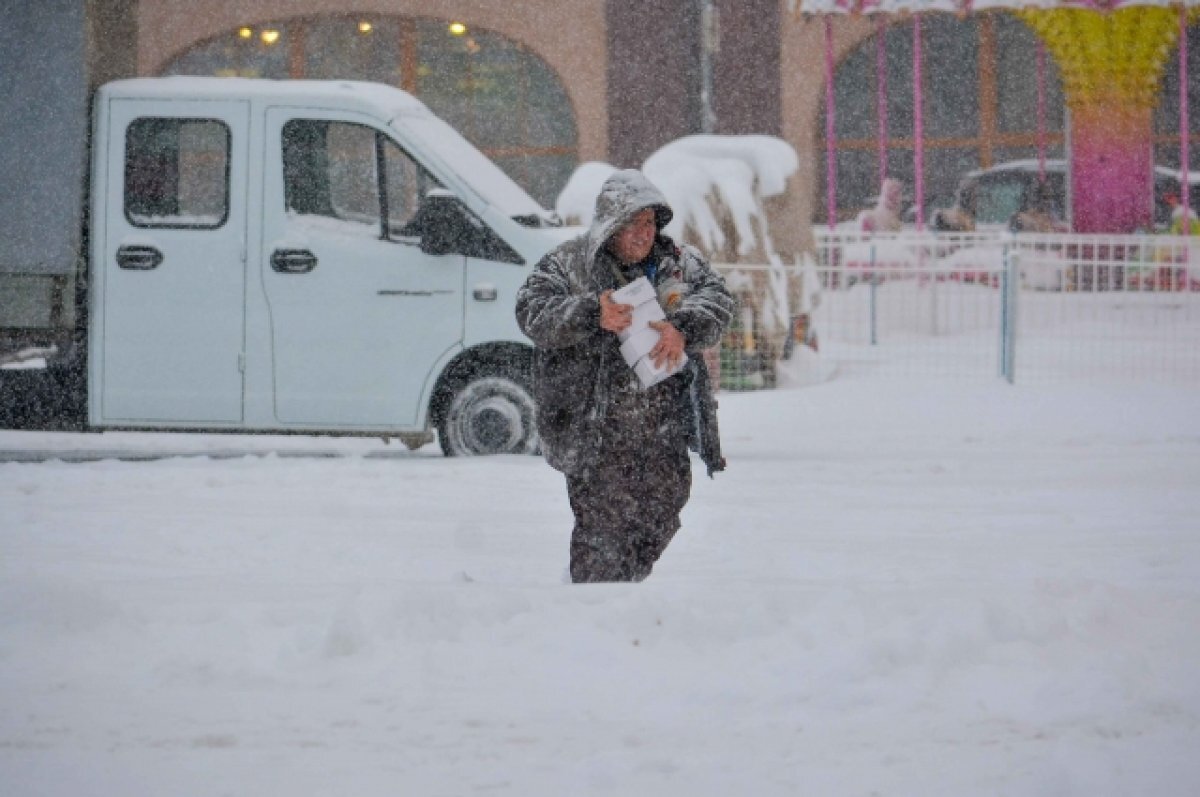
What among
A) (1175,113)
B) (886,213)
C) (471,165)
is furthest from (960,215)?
(471,165)

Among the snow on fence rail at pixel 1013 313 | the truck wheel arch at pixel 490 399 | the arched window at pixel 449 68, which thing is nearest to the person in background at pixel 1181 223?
the snow on fence rail at pixel 1013 313

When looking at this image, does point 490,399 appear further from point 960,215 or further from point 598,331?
point 960,215

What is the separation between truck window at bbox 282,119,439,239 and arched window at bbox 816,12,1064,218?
16.5m

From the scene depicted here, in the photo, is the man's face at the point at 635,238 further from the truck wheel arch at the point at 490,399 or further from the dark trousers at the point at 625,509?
the truck wheel arch at the point at 490,399

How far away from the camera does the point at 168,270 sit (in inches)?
392

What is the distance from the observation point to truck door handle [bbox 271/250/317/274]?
32.6ft

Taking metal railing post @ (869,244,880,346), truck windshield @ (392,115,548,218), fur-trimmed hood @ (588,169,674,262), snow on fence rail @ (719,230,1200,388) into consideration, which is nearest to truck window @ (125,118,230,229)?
truck windshield @ (392,115,548,218)

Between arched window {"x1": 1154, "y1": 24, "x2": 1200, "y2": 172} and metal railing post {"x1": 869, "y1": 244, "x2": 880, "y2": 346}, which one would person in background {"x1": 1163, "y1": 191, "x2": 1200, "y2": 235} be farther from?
metal railing post {"x1": 869, "y1": 244, "x2": 880, "y2": 346}

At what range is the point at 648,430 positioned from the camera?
5.60 metres

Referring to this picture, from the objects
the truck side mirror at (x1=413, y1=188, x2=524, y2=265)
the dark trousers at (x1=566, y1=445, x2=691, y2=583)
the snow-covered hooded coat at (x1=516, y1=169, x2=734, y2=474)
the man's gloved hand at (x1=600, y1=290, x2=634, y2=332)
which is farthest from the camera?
the truck side mirror at (x1=413, y1=188, x2=524, y2=265)

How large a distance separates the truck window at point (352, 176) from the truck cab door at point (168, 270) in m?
0.27

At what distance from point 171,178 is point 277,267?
754 millimetres

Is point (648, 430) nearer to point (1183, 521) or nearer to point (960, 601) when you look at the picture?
point (960, 601)

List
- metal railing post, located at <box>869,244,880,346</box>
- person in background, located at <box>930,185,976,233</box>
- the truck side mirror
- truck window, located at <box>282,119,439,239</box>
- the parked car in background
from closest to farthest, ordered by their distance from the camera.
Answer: the truck side mirror, truck window, located at <box>282,119,439,239</box>, metal railing post, located at <box>869,244,880,346</box>, person in background, located at <box>930,185,976,233</box>, the parked car in background
